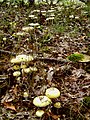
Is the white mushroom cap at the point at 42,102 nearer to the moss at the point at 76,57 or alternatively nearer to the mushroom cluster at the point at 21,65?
the mushroom cluster at the point at 21,65

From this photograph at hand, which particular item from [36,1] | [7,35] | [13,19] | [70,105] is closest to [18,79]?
[70,105]

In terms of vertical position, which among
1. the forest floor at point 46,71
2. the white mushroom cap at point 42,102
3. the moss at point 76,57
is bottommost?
the forest floor at point 46,71

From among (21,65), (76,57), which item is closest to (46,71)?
(21,65)

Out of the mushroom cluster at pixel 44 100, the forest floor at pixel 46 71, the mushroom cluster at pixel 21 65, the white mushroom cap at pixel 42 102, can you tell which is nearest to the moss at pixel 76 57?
the forest floor at pixel 46 71

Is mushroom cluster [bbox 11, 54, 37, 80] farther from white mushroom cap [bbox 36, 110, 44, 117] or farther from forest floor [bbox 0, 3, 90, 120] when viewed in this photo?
white mushroom cap [bbox 36, 110, 44, 117]

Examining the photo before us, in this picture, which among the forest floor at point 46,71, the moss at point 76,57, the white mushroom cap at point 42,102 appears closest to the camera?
the white mushroom cap at point 42,102

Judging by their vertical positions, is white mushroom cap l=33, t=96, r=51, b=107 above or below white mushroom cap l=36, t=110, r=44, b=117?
above

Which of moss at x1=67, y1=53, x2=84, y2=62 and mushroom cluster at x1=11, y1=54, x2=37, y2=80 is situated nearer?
mushroom cluster at x1=11, y1=54, x2=37, y2=80

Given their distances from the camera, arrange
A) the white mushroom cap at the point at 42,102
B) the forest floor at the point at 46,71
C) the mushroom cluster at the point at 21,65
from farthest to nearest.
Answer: the mushroom cluster at the point at 21,65, the forest floor at the point at 46,71, the white mushroom cap at the point at 42,102

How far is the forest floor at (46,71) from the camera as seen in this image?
3.34m

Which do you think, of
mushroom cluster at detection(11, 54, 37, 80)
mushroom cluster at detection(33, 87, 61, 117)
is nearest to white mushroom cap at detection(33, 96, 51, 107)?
mushroom cluster at detection(33, 87, 61, 117)

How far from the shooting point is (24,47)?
536 centimetres

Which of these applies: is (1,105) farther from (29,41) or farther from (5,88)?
(29,41)

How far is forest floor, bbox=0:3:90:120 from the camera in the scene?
11.0 feet
